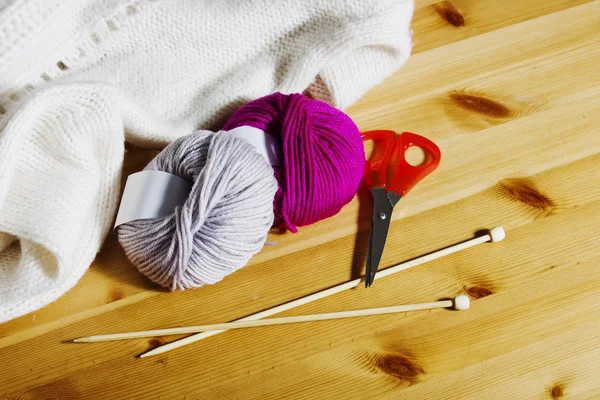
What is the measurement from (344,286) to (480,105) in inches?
12.6

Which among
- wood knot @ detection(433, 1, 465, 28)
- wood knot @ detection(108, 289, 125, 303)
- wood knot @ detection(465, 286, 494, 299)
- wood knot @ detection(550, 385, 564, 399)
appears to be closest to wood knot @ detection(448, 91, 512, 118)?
wood knot @ detection(433, 1, 465, 28)

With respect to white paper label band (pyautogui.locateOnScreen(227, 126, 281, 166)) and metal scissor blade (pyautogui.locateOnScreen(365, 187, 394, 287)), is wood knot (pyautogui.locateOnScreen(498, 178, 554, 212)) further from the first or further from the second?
white paper label band (pyautogui.locateOnScreen(227, 126, 281, 166))

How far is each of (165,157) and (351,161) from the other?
0.67 ft

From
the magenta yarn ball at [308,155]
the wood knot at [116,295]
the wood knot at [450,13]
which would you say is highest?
the magenta yarn ball at [308,155]

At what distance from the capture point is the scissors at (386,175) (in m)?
0.65

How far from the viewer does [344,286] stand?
64 centimetres

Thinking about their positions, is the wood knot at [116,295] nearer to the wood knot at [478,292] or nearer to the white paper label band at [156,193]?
the white paper label band at [156,193]

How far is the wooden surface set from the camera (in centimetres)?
61

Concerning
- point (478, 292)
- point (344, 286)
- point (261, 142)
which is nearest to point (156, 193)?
point (261, 142)

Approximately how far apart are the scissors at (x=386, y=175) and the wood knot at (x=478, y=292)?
0.11 metres

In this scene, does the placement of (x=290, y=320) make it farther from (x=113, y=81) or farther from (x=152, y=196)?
(x=113, y=81)

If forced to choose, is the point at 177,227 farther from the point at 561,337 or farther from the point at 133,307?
the point at 561,337

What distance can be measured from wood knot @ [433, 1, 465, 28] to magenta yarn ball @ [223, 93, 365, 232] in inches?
11.8

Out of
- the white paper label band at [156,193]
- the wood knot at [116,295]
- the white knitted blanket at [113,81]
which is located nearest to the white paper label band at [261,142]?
the white paper label band at [156,193]
